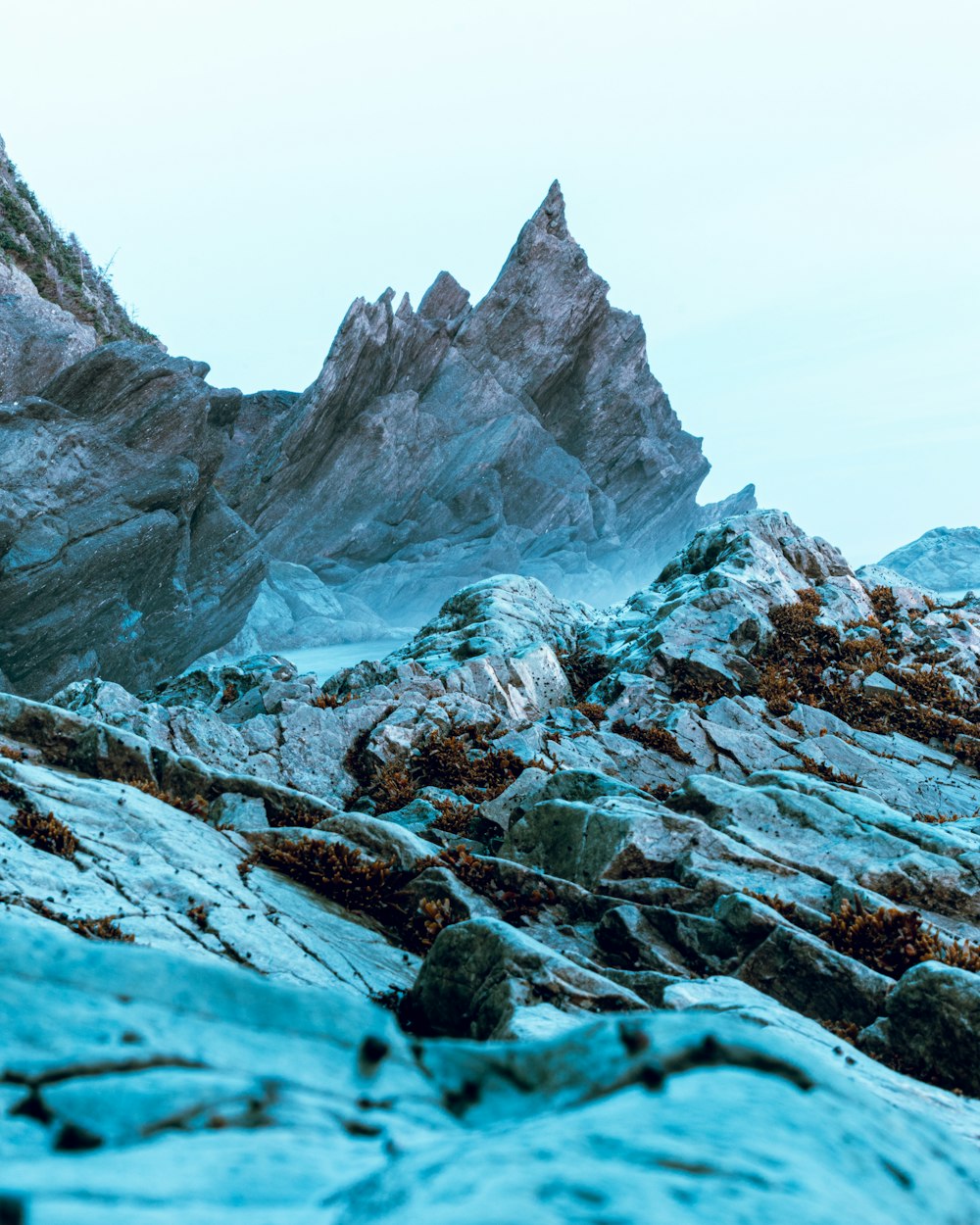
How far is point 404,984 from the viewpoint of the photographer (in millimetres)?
6605

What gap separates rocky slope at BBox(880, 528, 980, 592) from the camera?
52594 millimetres

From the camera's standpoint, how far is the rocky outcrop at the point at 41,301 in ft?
112

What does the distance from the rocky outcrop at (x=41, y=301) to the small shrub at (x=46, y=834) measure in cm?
3197

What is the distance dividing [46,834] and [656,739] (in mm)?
10303

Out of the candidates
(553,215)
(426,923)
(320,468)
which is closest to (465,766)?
(426,923)

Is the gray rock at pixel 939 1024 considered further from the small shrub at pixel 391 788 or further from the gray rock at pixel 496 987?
the small shrub at pixel 391 788

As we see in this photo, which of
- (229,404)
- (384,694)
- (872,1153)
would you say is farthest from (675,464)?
(872,1153)

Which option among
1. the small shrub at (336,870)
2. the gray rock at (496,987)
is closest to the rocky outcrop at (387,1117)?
the gray rock at (496,987)

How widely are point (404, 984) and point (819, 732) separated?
1162 centimetres

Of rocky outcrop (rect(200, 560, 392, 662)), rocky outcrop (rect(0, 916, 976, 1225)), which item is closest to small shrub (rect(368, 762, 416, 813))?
rocky outcrop (rect(0, 916, 976, 1225))

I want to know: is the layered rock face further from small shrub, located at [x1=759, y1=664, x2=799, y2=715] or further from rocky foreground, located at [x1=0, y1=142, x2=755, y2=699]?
small shrub, located at [x1=759, y1=664, x2=799, y2=715]

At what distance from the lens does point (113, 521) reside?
33.7 meters

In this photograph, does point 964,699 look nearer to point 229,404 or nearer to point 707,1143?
point 707,1143

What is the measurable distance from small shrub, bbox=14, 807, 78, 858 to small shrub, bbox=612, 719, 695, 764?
10.0 m
